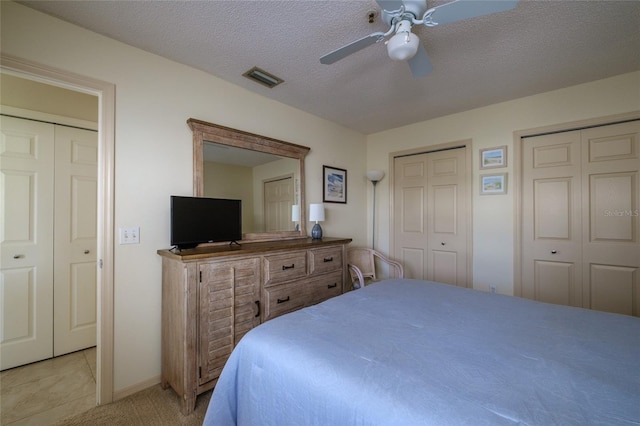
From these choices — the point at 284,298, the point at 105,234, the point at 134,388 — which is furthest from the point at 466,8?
the point at 134,388

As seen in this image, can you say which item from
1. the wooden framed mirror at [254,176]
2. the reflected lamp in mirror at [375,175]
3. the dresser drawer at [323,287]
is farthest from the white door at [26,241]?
the reflected lamp in mirror at [375,175]

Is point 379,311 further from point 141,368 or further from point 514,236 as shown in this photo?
point 514,236

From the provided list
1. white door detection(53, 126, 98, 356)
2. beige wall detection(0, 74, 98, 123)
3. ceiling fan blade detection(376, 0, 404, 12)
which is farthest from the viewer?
white door detection(53, 126, 98, 356)

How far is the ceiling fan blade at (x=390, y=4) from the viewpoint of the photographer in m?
1.25

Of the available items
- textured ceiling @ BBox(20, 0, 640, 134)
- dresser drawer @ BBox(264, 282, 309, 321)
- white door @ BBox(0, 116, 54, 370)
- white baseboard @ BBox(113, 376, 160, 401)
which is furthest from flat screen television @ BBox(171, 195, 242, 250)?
white door @ BBox(0, 116, 54, 370)

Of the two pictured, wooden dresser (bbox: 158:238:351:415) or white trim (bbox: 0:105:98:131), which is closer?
wooden dresser (bbox: 158:238:351:415)

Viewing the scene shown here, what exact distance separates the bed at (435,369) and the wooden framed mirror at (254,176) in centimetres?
141

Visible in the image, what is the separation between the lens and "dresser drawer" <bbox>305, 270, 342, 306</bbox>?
2.38 meters

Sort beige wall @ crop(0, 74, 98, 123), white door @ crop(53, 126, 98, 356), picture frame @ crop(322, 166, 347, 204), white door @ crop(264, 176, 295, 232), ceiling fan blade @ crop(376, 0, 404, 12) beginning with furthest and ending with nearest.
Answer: picture frame @ crop(322, 166, 347, 204), white door @ crop(264, 176, 295, 232), white door @ crop(53, 126, 98, 356), beige wall @ crop(0, 74, 98, 123), ceiling fan blade @ crop(376, 0, 404, 12)

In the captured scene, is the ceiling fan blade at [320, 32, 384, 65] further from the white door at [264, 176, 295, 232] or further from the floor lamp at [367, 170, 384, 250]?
the floor lamp at [367, 170, 384, 250]

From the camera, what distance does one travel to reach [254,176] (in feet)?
8.43

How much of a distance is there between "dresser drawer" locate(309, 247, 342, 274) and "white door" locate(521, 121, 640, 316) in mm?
2004

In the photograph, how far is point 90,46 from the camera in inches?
68.5

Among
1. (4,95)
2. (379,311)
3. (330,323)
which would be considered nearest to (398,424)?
(330,323)
